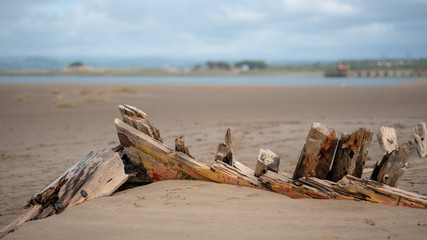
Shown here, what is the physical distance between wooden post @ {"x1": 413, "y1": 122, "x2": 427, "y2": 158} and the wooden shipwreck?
10.1ft

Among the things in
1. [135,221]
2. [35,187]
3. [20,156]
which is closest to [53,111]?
[20,156]

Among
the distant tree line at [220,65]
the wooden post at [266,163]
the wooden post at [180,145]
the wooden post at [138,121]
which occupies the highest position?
the distant tree line at [220,65]

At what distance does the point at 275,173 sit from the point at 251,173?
372 mm

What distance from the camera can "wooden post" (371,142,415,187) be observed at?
3.86m

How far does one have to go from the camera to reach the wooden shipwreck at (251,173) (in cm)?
389

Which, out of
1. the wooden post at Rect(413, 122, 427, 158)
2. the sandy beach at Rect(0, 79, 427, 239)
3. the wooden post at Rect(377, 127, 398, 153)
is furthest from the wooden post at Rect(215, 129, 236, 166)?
the wooden post at Rect(413, 122, 427, 158)

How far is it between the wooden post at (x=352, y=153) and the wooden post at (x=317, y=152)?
10 cm

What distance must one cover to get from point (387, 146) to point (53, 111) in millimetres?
14178

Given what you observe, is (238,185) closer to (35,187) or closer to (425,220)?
(425,220)

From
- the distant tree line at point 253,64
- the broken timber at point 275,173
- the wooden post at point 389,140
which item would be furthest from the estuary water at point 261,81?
the distant tree line at point 253,64

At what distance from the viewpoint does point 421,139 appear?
7262 millimetres

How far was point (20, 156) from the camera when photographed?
8383mm

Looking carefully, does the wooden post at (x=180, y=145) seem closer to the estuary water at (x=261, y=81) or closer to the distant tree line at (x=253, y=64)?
the estuary water at (x=261, y=81)

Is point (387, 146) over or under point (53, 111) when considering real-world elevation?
over
